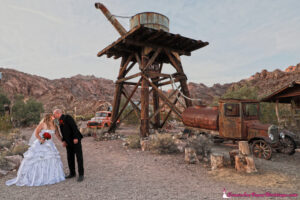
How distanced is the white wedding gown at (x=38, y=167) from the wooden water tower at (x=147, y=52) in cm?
509

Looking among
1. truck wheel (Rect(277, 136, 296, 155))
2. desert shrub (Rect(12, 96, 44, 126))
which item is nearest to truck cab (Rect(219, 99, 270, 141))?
truck wheel (Rect(277, 136, 296, 155))

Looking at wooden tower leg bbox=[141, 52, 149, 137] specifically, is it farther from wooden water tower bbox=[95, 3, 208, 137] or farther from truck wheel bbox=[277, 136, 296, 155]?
truck wheel bbox=[277, 136, 296, 155]

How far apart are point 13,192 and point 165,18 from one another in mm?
10193

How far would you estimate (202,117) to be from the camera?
830cm

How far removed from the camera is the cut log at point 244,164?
4.94 meters

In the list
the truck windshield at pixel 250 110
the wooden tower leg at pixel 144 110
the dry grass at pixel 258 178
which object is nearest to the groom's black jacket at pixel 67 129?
the dry grass at pixel 258 178

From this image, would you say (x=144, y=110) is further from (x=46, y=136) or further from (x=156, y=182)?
(x=46, y=136)

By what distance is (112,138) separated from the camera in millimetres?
11023

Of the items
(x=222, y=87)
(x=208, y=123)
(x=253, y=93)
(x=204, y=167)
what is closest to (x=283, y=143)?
(x=208, y=123)

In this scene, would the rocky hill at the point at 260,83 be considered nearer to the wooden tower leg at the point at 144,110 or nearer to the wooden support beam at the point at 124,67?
the wooden support beam at the point at 124,67

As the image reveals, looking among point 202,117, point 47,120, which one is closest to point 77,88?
point 202,117

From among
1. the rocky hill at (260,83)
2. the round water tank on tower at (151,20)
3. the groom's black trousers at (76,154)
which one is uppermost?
the rocky hill at (260,83)

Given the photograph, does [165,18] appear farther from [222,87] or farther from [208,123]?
[222,87]

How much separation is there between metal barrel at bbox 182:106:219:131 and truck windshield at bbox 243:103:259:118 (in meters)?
1.12
